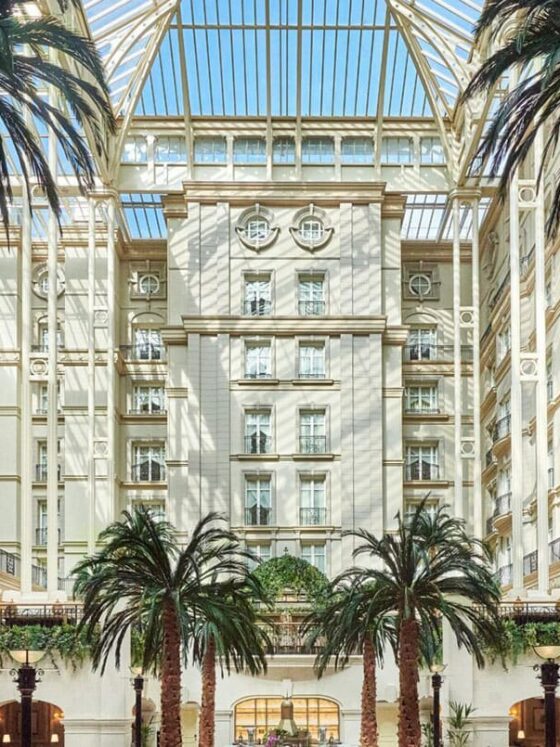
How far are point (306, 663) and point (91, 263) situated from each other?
19.5 m

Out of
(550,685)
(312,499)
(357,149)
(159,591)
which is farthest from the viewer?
(357,149)

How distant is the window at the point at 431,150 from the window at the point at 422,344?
7996mm

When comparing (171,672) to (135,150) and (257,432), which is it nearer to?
(257,432)

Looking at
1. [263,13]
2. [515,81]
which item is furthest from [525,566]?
[263,13]

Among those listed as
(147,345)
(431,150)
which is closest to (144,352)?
(147,345)

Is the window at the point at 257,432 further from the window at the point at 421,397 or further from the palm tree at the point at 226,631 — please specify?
the palm tree at the point at 226,631

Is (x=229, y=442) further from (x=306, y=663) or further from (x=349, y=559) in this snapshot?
(x=306, y=663)

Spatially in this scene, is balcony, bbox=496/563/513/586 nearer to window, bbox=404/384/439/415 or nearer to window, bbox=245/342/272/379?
window, bbox=404/384/439/415

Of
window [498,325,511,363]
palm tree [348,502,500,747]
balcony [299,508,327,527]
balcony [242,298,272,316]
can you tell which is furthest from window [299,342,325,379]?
palm tree [348,502,500,747]

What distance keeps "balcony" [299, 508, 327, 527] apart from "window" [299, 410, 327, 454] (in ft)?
8.34

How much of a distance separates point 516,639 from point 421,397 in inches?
1010

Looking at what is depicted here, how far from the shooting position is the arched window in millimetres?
46000

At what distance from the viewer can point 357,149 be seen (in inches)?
2468

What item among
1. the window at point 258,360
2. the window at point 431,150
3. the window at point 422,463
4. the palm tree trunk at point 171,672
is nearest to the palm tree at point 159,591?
the palm tree trunk at point 171,672
